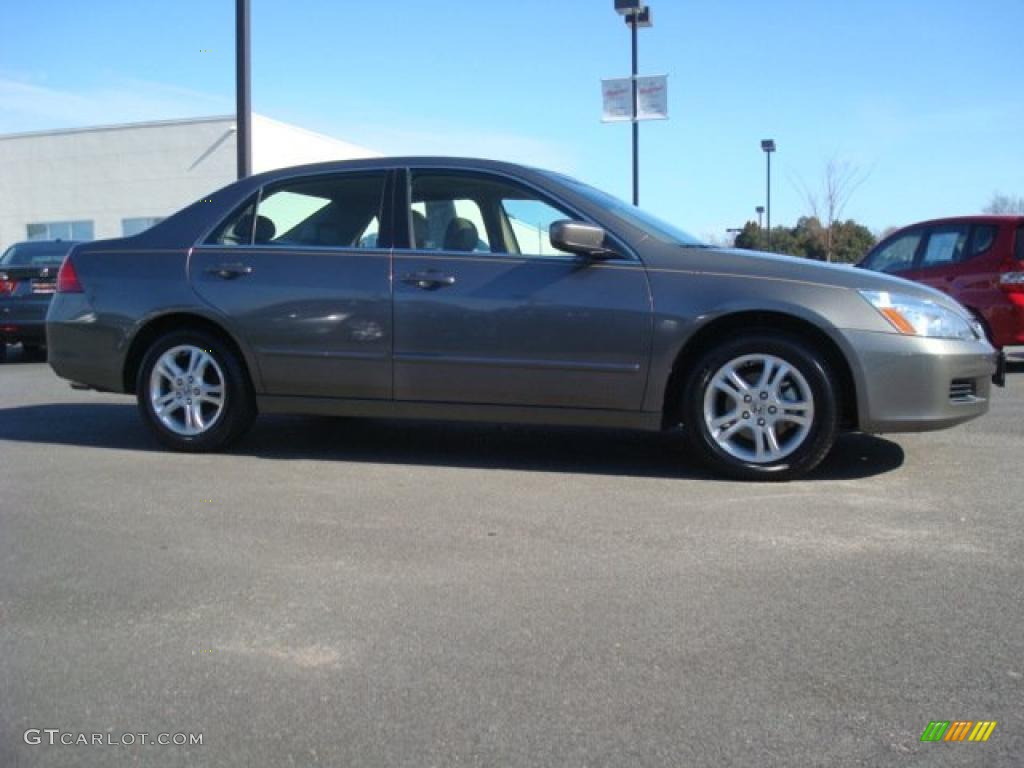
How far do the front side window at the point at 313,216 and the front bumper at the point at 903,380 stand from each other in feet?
8.80

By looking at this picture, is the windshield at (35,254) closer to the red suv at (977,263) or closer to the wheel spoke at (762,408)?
the red suv at (977,263)

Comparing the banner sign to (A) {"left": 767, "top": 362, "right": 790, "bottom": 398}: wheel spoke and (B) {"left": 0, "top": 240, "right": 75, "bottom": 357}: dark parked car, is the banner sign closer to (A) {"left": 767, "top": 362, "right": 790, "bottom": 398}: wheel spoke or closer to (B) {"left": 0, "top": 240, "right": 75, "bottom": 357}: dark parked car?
(B) {"left": 0, "top": 240, "right": 75, "bottom": 357}: dark parked car

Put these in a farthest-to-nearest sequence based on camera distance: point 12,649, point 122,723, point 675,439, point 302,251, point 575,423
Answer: point 675,439 → point 302,251 → point 575,423 → point 12,649 → point 122,723

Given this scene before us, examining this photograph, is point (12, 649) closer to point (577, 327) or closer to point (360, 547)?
point (360, 547)

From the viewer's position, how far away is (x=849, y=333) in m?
4.75

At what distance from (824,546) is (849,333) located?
4.32 ft

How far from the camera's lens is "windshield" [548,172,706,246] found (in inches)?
208

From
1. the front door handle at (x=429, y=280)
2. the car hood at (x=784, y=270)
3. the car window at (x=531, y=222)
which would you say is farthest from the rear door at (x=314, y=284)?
the car hood at (x=784, y=270)

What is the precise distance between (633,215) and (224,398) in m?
2.55

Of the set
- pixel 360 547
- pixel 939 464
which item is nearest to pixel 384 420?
pixel 360 547

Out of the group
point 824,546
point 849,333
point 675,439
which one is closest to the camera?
point 824,546

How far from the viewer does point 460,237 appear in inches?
212

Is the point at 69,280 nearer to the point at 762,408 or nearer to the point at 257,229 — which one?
the point at 257,229

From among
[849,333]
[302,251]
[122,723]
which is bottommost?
[122,723]
